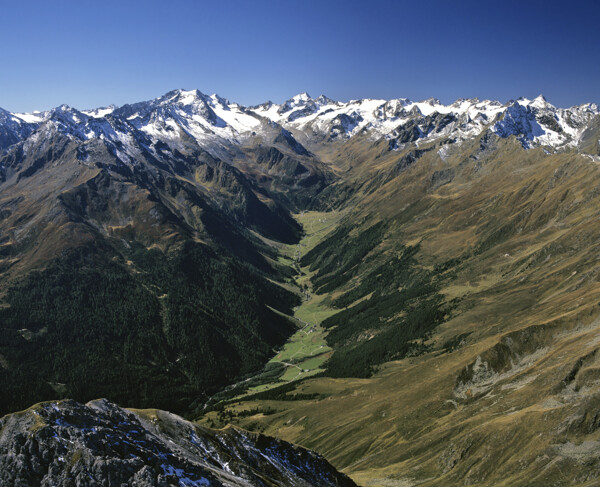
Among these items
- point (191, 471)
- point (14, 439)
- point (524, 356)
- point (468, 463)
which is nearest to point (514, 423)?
point (468, 463)

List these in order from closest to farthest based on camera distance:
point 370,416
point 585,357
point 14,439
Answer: point 14,439
point 585,357
point 370,416

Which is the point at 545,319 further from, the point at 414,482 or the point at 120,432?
the point at 120,432

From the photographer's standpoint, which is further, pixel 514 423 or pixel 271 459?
pixel 514 423

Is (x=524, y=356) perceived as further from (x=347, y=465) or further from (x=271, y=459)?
(x=271, y=459)

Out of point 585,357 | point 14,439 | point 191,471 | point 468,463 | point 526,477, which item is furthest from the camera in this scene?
point 585,357

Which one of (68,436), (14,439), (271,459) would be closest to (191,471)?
(68,436)

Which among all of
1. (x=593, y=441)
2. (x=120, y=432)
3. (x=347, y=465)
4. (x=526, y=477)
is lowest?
(x=347, y=465)

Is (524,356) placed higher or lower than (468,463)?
higher
